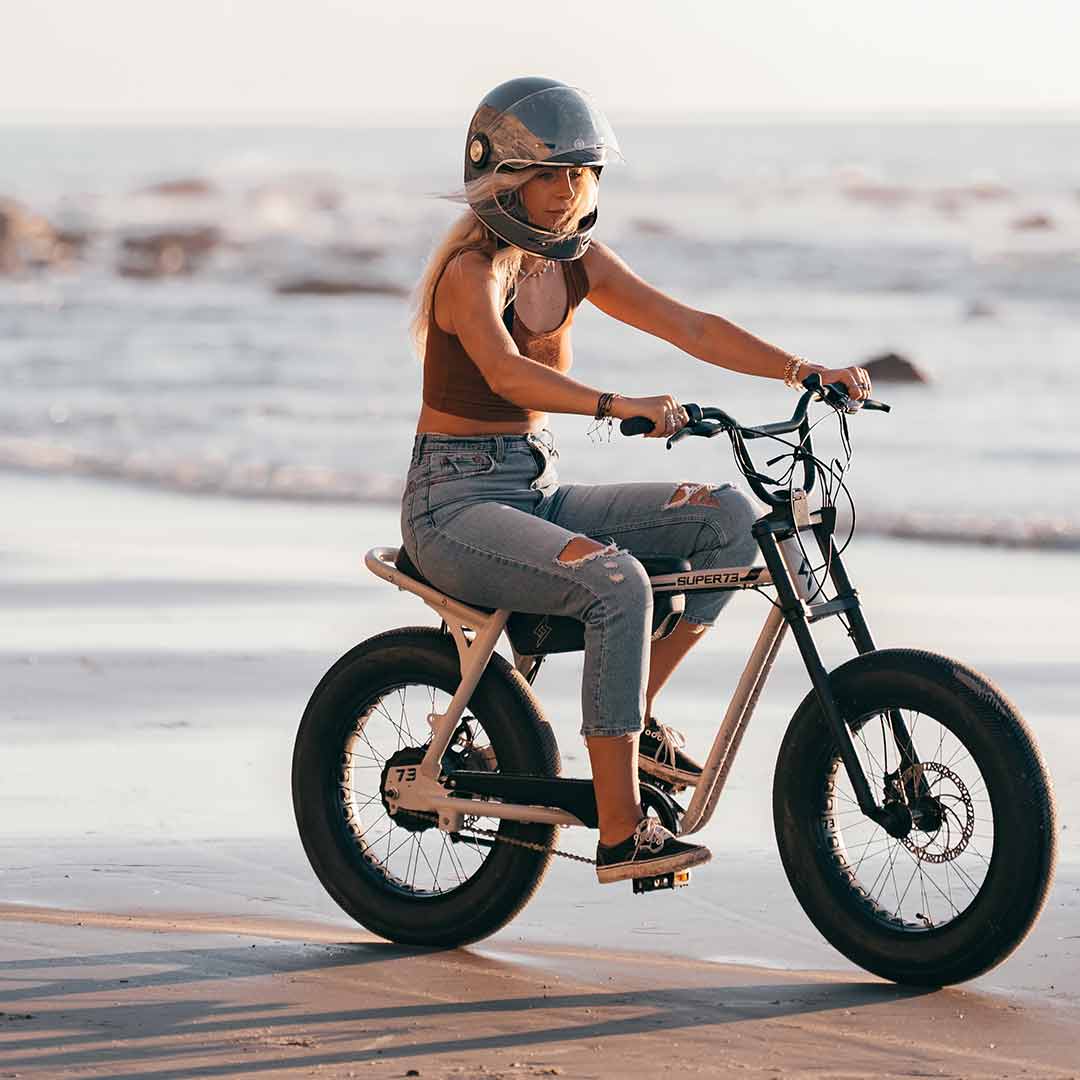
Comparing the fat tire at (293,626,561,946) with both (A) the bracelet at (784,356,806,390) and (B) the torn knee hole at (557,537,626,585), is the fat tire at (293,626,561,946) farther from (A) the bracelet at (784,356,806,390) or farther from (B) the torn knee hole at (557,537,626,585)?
(A) the bracelet at (784,356,806,390)

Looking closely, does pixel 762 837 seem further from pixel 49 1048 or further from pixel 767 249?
pixel 767 249

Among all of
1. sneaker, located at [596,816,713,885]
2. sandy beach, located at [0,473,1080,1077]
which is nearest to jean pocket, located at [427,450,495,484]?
sneaker, located at [596,816,713,885]

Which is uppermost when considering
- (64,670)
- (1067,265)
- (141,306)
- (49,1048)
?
(1067,265)

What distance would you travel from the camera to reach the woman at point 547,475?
452 cm

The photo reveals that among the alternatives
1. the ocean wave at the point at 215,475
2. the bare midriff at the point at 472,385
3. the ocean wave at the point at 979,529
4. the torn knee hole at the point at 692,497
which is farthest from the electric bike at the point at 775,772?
the ocean wave at the point at 215,475

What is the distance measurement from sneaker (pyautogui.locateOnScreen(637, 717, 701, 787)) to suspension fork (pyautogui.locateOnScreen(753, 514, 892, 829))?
0.42m

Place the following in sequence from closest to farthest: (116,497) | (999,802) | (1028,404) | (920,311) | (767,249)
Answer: (999,802), (116,497), (1028,404), (920,311), (767,249)

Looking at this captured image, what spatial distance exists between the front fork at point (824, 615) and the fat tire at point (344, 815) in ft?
2.17

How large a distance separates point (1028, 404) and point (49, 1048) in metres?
16.2

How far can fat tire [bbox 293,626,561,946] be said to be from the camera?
189 inches

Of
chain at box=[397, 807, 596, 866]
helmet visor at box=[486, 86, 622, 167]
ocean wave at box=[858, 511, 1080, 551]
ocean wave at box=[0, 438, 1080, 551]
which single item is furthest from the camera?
ocean wave at box=[0, 438, 1080, 551]

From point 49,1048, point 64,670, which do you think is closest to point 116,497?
point 64,670

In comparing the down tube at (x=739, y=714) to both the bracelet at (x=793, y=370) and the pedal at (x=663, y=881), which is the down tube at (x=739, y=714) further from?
the bracelet at (x=793, y=370)

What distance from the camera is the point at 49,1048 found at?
3.96 m
